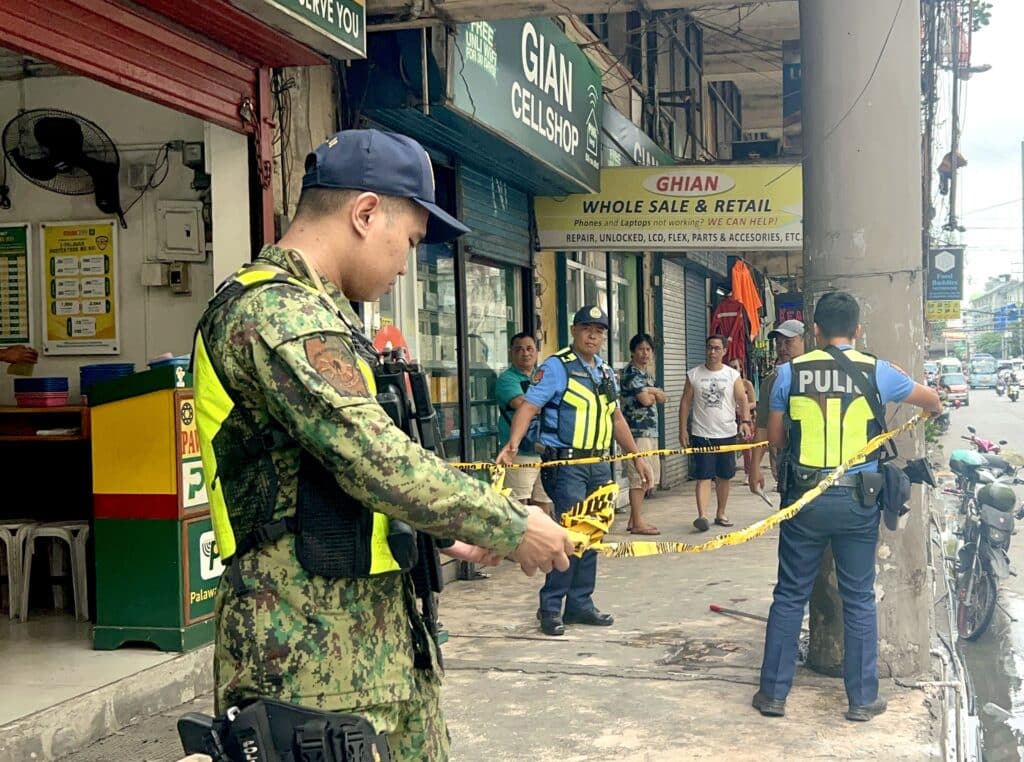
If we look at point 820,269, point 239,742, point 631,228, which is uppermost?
point 631,228

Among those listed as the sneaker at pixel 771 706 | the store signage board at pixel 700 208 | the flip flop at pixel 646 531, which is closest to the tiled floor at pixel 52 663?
the sneaker at pixel 771 706

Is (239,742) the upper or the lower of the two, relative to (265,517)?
lower

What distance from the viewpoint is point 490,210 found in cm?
927

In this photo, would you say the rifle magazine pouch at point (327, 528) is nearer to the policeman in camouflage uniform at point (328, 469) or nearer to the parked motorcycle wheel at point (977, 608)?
the policeman in camouflage uniform at point (328, 469)

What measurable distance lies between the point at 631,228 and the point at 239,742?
323 inches

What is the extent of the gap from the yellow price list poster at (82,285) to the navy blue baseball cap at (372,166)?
4.81m

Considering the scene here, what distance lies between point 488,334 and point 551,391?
2982 millimetres

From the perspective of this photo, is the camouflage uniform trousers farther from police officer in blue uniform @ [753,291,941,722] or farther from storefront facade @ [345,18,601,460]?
storefront facade @ [345,18,601,460]

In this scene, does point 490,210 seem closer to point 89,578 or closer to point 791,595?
point 89,578

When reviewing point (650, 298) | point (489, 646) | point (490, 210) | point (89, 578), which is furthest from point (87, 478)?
point (650, 298)

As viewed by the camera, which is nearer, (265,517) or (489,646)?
(265,517)

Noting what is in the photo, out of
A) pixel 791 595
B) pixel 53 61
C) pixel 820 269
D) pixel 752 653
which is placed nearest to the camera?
pixel 53 61

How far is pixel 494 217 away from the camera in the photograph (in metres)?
9.38

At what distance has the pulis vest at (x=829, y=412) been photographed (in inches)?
196
